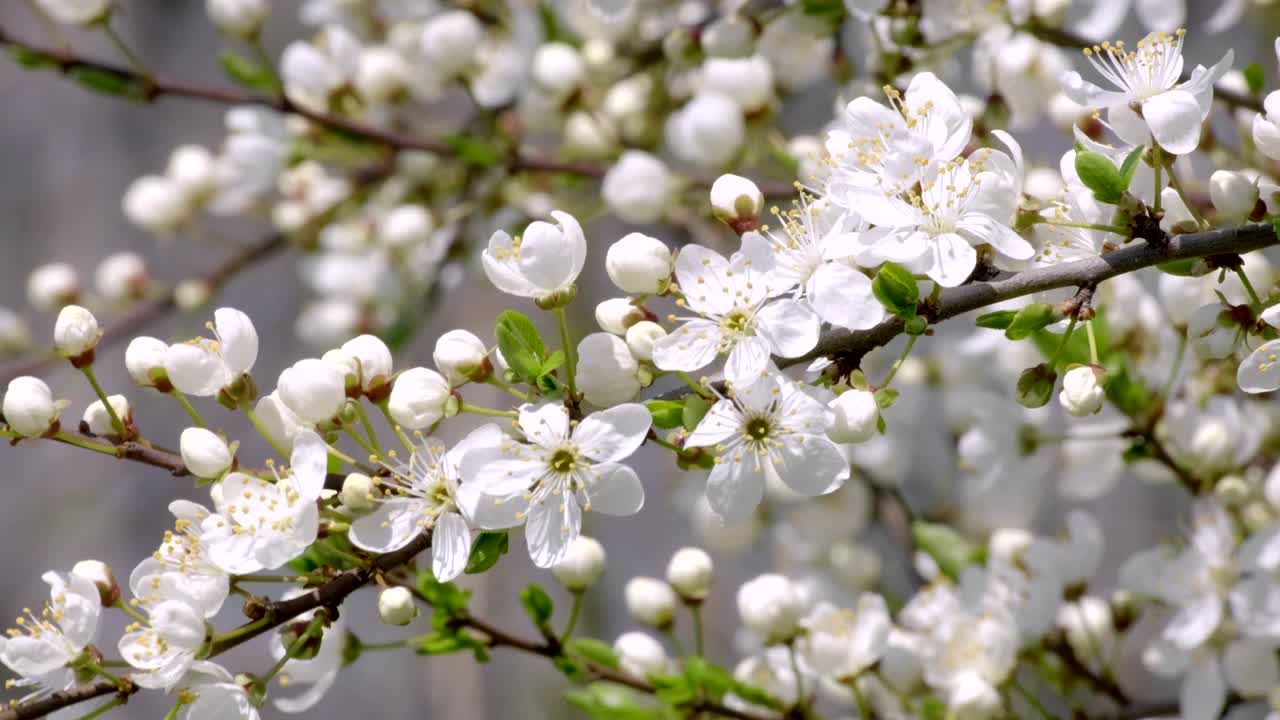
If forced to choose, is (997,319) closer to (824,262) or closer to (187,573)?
(824,262)

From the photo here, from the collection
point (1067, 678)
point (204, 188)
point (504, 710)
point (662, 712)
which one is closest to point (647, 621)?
point (662, 712)

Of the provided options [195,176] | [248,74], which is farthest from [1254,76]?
[195,176]

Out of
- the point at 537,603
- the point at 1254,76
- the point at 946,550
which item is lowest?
the point at 946,550

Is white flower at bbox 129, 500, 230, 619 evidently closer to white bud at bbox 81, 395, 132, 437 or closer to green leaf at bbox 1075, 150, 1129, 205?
white bud at bbox 81, 395, 132, 437

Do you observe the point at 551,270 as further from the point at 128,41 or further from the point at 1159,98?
the point at 128,41

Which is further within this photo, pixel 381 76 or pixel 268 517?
pixel 381 76

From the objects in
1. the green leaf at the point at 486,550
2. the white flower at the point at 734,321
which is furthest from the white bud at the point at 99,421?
the white flower at the point at 734,321

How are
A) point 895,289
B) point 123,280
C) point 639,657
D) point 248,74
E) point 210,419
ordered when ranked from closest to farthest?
point 895,289
point 639,657
point 248,74
point 123,280
point 210,419
